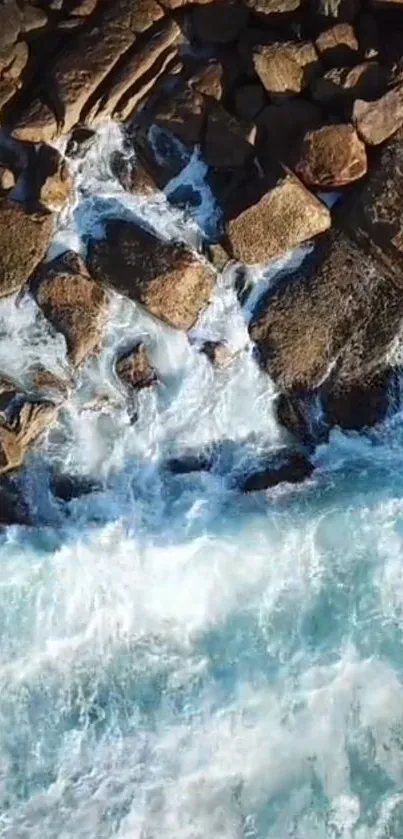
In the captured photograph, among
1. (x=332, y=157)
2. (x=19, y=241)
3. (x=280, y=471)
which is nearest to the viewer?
(x=332, y=157)

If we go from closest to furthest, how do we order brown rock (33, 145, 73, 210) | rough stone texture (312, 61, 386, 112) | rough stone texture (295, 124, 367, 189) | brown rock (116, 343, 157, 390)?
rough stone texture (295, 124, 367, 189), rough stone texture (312, 61, 386, 112), brown rock (33, 145, 73, 210), brown rock (116, 343, 157, 390)

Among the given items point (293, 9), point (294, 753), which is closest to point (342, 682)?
point (294, 753)

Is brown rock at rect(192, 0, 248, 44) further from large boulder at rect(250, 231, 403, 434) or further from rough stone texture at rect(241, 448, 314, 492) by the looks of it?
rough stone texture at rect(241, 448, 314, 492)

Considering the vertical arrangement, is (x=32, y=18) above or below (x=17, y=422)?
above

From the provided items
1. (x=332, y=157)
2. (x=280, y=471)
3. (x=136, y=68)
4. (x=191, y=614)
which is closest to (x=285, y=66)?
(x=332, y=157)

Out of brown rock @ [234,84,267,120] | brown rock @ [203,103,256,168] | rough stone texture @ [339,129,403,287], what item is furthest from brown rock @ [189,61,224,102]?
rough stone texture @ [339,129,403,287]

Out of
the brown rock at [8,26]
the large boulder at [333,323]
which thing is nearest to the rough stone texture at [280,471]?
the large boulder at [333,323]

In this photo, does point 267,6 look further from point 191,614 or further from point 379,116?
point 191,614

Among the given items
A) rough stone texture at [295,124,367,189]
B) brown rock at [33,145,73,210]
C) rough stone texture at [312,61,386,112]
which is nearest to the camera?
rough stone texture at [295,124,367,189]
